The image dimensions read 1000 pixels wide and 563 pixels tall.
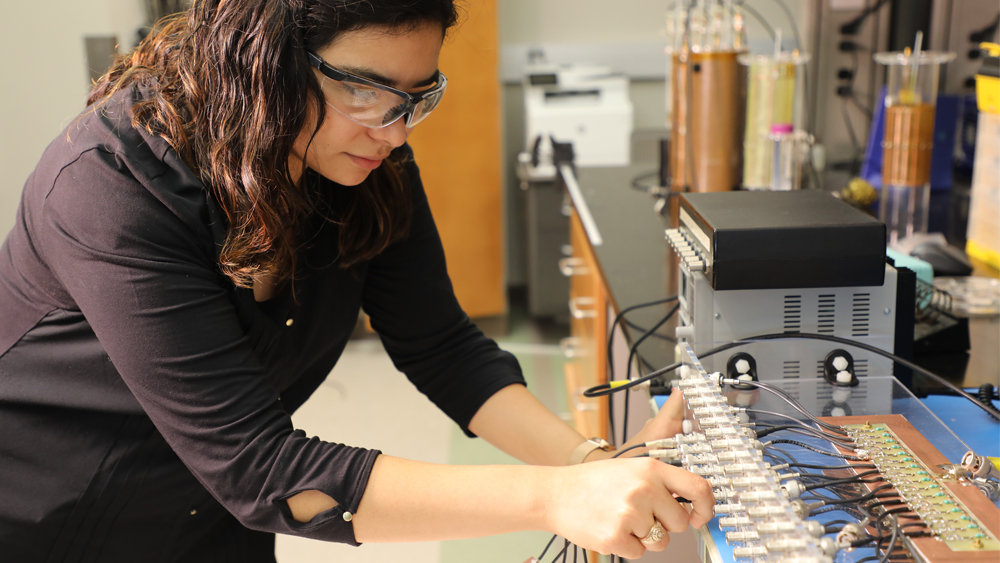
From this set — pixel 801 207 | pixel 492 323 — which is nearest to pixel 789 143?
pixel 801 207

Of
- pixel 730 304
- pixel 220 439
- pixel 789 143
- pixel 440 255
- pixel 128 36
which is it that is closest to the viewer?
pixel 220 439

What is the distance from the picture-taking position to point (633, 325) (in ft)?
4.56

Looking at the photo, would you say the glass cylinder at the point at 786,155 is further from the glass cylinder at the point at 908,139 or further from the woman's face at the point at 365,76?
the woman's face at the point at 365,76

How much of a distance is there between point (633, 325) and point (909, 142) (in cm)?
87

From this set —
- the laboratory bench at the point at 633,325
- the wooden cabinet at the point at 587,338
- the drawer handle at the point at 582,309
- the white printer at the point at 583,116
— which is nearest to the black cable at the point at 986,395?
the laboratory bench at the point at 633,325

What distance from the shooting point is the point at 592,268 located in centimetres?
199

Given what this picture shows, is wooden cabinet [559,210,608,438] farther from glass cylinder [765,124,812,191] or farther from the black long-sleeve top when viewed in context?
the black long-sleeve top

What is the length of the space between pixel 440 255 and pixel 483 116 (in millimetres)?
2246

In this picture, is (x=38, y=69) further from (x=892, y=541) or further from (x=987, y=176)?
(x=892, y=541)

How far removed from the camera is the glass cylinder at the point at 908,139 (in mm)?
1784

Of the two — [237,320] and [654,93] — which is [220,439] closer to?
[237,320]

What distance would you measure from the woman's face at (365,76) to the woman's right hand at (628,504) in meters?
0.43

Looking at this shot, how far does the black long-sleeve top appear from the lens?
0.79m

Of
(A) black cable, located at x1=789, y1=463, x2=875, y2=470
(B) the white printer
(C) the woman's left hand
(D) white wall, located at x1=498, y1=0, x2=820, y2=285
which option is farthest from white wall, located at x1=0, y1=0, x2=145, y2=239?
(A) black cable, located at x1=789, y1=463, x2=875, y2=470
